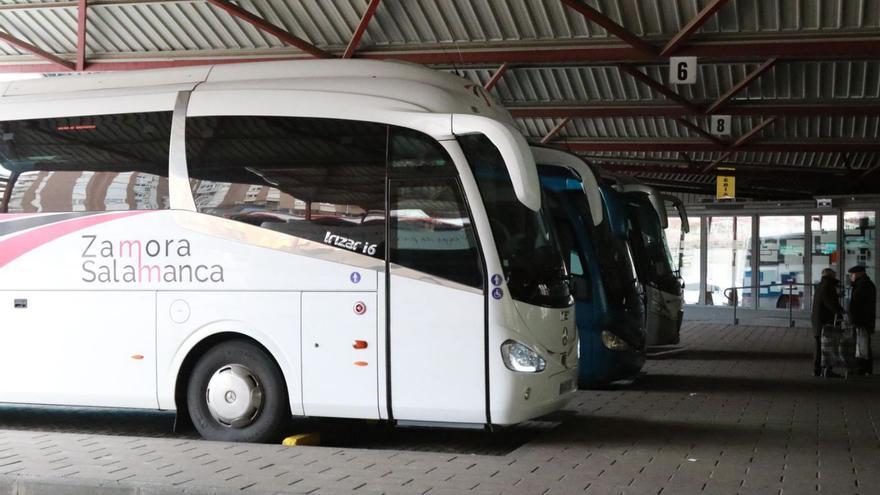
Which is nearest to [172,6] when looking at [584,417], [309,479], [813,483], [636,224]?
[636,224]

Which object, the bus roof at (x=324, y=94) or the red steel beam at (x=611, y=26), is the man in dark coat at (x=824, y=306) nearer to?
the red steel beam at (x=611, y=26)

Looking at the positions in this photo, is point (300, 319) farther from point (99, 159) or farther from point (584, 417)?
point (584, 417)

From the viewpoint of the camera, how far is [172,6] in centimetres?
1970

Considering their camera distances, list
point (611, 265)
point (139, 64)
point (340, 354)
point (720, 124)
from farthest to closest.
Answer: point (720, 124) → point (139, 64) → point (611, 265) → point (340, 354)

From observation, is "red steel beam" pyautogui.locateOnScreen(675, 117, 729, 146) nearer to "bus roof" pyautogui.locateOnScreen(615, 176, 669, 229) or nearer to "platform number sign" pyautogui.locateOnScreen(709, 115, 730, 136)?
"platform number sign" pyautogui.locateOnScreen(709, 115, 730, 136)

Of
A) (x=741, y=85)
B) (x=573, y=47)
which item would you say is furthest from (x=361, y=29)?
(x=741, y=85)

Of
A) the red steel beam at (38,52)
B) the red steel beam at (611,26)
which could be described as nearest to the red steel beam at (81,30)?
the red steel beam at (38,52)

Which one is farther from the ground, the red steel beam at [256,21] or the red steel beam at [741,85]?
the red steel beam at [256,21]

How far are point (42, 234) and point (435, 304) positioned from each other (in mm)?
3875

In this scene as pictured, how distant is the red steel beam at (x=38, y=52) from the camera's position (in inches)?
762

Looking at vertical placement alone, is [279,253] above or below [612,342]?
above

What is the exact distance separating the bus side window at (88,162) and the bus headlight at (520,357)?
11.0 feet

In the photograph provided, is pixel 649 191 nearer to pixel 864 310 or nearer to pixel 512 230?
pixel 864 310

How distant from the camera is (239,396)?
31.1ft
